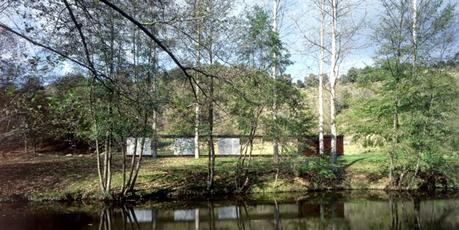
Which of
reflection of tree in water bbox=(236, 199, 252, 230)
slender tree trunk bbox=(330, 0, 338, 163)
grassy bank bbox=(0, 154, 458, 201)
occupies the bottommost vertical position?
reflection of tree in water bbox=(236, 199, 252, 230)

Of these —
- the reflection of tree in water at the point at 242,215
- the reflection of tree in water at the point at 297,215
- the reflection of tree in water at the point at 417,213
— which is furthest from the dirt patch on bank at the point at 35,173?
the reflection of tree in water at the point at 417,213

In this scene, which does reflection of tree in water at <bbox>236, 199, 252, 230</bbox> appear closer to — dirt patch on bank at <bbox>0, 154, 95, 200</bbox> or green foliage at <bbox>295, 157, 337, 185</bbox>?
green foliage at <bbox>295, 157, 337, 185</bbox>

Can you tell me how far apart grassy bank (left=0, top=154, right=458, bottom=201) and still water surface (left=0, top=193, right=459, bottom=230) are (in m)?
1.24

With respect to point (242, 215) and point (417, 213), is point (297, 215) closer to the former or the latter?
point (242, 215)

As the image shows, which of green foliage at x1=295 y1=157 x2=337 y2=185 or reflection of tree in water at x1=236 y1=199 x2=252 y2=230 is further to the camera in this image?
green foliage at x1=295 y1=157 x2=337 y2=185

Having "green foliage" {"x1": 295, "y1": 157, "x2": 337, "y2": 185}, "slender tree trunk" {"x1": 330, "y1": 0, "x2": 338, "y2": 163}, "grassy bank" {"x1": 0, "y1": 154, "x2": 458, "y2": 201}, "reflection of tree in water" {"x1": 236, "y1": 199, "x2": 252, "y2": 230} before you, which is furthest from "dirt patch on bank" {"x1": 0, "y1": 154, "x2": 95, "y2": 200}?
"slender tree trunk" {"x1": 330, "y1": 0, "x2": 338, "y2": 163}

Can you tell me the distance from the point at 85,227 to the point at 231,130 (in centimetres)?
789

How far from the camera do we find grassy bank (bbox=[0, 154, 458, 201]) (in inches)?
724

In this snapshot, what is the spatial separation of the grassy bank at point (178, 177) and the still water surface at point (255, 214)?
1.24m

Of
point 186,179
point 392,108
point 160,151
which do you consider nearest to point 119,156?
point 160,151

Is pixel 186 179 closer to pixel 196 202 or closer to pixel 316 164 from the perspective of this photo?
pixel 196 202

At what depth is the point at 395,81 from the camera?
64.6 feet

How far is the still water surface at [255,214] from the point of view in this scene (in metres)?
13.3

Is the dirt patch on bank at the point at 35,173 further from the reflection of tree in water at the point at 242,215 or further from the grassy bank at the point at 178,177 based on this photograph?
the reflection of tree in water at the point at 242,215
